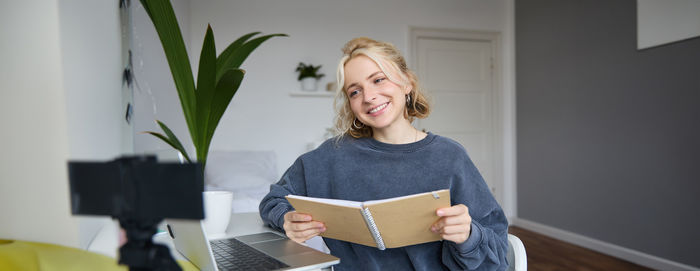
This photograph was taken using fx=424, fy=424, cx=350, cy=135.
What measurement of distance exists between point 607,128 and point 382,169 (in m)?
2.75

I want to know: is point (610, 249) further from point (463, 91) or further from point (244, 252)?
point (244, 252)

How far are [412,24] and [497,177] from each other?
1.81 meters

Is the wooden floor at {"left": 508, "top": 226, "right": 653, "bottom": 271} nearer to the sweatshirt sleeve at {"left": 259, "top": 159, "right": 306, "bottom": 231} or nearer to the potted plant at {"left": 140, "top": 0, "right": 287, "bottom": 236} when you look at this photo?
the sweatshirt sleeve at {"left": 259, "top": 159, "right": 306, "bottom": 231}

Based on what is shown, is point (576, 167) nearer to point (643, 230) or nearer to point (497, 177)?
point (643, 230)

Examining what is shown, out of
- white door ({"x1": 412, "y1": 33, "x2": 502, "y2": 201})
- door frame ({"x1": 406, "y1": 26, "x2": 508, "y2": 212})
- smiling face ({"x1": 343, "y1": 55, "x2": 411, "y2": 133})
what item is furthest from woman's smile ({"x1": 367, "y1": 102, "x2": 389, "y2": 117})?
door frame ({"x1": 406, "y1": 26, "x2": 508, "y2": 212})

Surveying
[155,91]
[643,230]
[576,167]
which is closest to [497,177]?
[576,167]

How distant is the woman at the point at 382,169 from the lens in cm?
111

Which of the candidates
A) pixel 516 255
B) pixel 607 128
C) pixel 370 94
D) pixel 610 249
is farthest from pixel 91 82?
pixel 610 249

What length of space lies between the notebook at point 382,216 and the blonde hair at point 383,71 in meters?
0.42

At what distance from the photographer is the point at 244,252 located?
3.30 ft

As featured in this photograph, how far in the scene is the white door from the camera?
13.9 ft

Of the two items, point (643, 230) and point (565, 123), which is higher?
point (565, 123)

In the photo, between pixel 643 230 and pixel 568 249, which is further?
A: pixel 568 249

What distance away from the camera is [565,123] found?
363 centimetres
